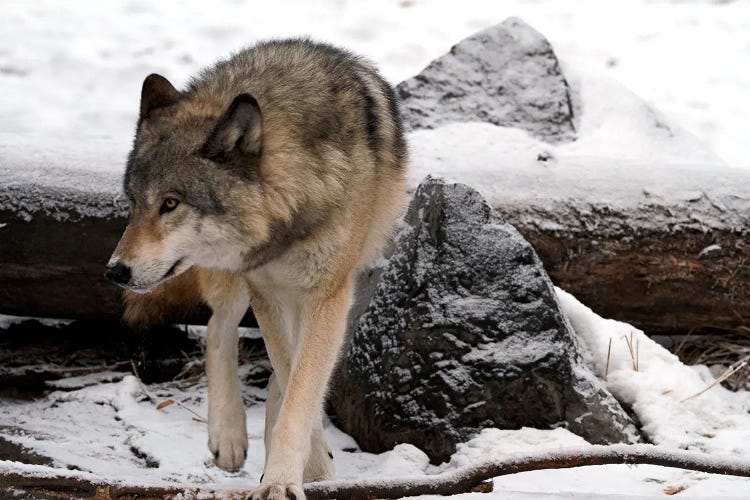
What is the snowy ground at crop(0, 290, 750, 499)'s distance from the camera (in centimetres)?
365

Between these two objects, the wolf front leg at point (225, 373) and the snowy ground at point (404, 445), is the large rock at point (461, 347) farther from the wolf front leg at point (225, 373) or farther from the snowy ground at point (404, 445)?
the wolf front leg at point (225, 373)

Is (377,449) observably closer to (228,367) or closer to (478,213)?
(228,367)

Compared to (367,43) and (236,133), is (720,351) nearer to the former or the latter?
(236,133)

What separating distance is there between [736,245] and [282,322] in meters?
2.49

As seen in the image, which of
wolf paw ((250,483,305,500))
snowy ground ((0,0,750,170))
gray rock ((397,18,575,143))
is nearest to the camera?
wolf paw ((250,483,305,500))

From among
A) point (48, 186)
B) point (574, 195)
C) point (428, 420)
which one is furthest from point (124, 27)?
point (428, 420)

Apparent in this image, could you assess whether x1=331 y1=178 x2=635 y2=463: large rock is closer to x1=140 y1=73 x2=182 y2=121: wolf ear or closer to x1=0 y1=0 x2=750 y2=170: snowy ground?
x1=140 y1=73 x2=182 y2=121: wolf ear

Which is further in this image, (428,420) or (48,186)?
(48,186)

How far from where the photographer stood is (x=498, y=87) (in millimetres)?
6773

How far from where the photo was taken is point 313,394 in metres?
3.33

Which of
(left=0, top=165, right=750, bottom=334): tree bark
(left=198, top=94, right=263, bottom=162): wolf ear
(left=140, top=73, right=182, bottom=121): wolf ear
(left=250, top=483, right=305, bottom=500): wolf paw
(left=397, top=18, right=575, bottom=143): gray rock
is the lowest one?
(left=250, top=483, right=305, bottom=500): wolf paw

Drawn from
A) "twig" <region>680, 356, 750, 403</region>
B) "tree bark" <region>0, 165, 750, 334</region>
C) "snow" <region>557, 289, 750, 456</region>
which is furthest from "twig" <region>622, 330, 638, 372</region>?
"tree bark" <region>0, 165, 750, 334</region>

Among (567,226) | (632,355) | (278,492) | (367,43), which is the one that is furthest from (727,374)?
(367,43)

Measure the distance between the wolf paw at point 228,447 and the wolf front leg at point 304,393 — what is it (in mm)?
393
